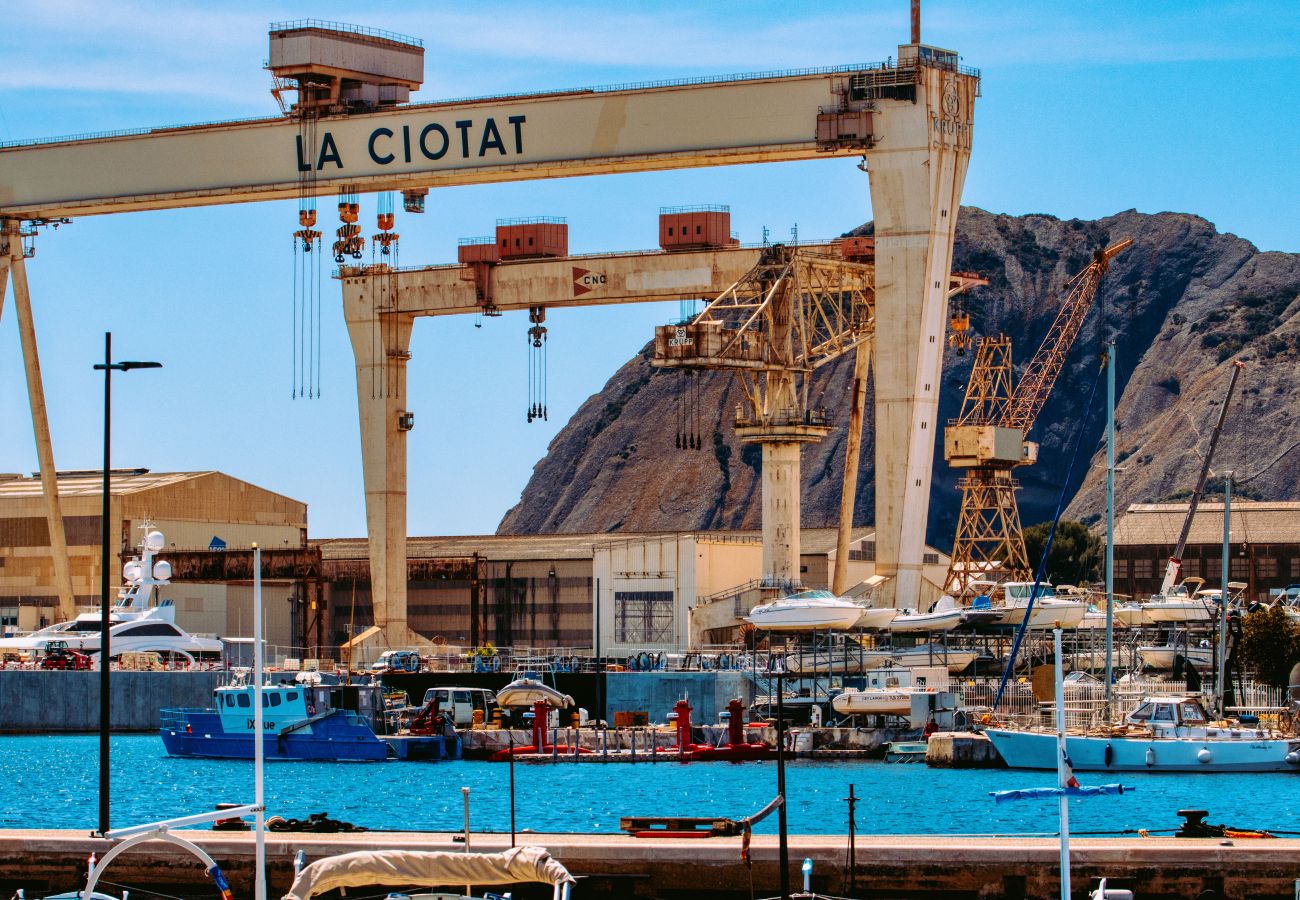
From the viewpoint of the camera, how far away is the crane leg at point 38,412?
7138 cm

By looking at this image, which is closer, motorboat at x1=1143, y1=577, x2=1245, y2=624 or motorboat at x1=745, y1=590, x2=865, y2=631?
motorboat at x1=745, y1=590, x2=865, y2=631

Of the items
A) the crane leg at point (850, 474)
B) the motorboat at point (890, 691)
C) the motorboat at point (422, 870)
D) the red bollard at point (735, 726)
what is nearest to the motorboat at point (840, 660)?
the motorboat at point (890, 691)

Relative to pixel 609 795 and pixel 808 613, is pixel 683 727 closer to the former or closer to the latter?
pixel 609 795

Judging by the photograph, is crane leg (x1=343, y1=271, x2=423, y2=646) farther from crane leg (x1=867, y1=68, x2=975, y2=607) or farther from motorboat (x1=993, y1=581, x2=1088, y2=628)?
motorboat (x1=993, y1=581, x2=1088, y2=628)

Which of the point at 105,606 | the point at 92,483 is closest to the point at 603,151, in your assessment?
the point at 105,606

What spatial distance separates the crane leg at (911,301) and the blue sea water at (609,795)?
30.0 ft

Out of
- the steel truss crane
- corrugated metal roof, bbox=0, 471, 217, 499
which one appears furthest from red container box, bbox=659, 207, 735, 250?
corrugated metal roof, bbox=0, 471, 217, 499

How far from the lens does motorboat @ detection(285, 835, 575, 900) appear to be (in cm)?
2305

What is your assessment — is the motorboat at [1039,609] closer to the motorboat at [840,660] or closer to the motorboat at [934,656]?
the motorboat at [934,656]

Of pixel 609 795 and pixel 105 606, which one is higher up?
pixel 105 606

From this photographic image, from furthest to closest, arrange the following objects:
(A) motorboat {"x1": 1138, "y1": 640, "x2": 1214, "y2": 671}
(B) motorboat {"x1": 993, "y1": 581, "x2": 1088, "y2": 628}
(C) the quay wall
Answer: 1. (C) the quay wall
2. (B) motorboat {"x1": 993, "y1": 581, "x2": 1088, "y2": 628}
3. (A) motorboat {"x1": 1138, "y1": 640, "x2": 1214, "y2": 671}

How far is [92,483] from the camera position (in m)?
97.7

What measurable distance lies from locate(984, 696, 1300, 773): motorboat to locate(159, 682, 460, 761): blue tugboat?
1897 cm

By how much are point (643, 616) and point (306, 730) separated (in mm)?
22482
